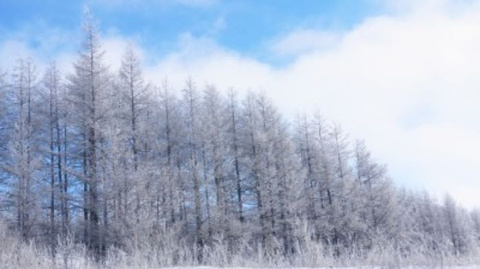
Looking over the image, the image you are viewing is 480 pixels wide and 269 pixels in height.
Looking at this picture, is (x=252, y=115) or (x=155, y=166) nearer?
(x=155, y=166)

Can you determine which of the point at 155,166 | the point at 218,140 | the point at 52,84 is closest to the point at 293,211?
the point at 218,140

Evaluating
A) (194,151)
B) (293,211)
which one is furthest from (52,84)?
(293,211)

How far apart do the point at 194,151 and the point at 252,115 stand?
16.9 feet

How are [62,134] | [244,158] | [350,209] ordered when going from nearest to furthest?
[62,134], [244,158], [350,209]

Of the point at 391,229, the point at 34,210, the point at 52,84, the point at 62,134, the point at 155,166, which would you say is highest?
the point at 52,84

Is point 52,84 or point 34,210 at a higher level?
point 52,84

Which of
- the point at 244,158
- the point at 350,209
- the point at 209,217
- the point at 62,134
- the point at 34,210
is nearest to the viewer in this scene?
the point at 34,210

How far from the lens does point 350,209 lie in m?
33.4

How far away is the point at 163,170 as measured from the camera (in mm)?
26562

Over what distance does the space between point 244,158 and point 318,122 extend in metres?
7.82

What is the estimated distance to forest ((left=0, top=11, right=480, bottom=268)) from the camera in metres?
22.9

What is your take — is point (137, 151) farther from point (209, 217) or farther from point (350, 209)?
point (350, 209)

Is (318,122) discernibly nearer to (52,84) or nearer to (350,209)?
(350,209)

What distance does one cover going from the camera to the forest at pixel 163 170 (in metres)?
22.9
